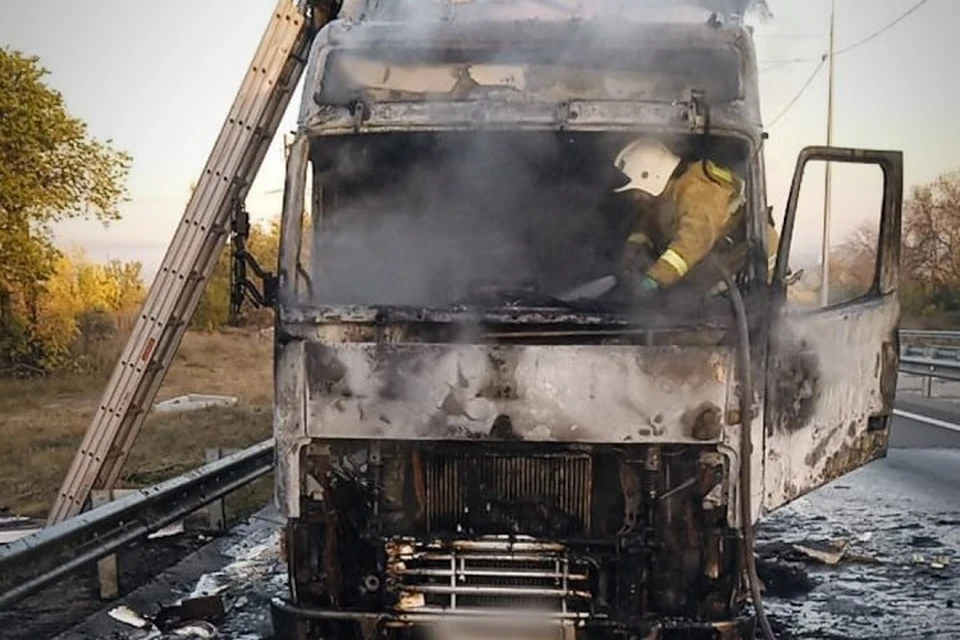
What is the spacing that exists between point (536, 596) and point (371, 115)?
2.21 metres

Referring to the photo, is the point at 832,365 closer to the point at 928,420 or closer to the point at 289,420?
the point at 289,420

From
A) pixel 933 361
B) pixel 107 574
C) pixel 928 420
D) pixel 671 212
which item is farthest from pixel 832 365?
pixel 933 361

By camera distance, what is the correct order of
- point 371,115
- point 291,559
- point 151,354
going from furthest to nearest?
1. point 151,354
2. point 371,115
3. point 291,559

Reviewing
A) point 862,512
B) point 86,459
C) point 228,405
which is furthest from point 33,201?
point 862,512

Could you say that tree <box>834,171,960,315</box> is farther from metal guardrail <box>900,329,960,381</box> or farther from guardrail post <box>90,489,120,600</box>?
guardrail post <box>90,489,120,600</box>

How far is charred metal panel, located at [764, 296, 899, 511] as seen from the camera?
184 inches

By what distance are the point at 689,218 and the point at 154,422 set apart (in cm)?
1201

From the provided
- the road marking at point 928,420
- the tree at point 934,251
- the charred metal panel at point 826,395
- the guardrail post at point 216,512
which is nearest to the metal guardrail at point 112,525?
the guardrail post at point 216,512

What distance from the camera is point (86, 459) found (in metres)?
7.96

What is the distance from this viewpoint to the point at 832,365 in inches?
201

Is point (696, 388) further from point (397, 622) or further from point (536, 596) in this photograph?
point (397, 622)

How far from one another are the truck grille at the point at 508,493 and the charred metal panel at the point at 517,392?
0.86 feet

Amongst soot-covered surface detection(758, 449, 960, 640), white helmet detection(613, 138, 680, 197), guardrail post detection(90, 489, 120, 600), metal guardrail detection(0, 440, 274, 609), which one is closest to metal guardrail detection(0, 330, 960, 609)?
metal guardrail detection(0, 440, 274, 609)

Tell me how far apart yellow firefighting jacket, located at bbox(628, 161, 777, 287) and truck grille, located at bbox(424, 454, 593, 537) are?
2.99 feet
